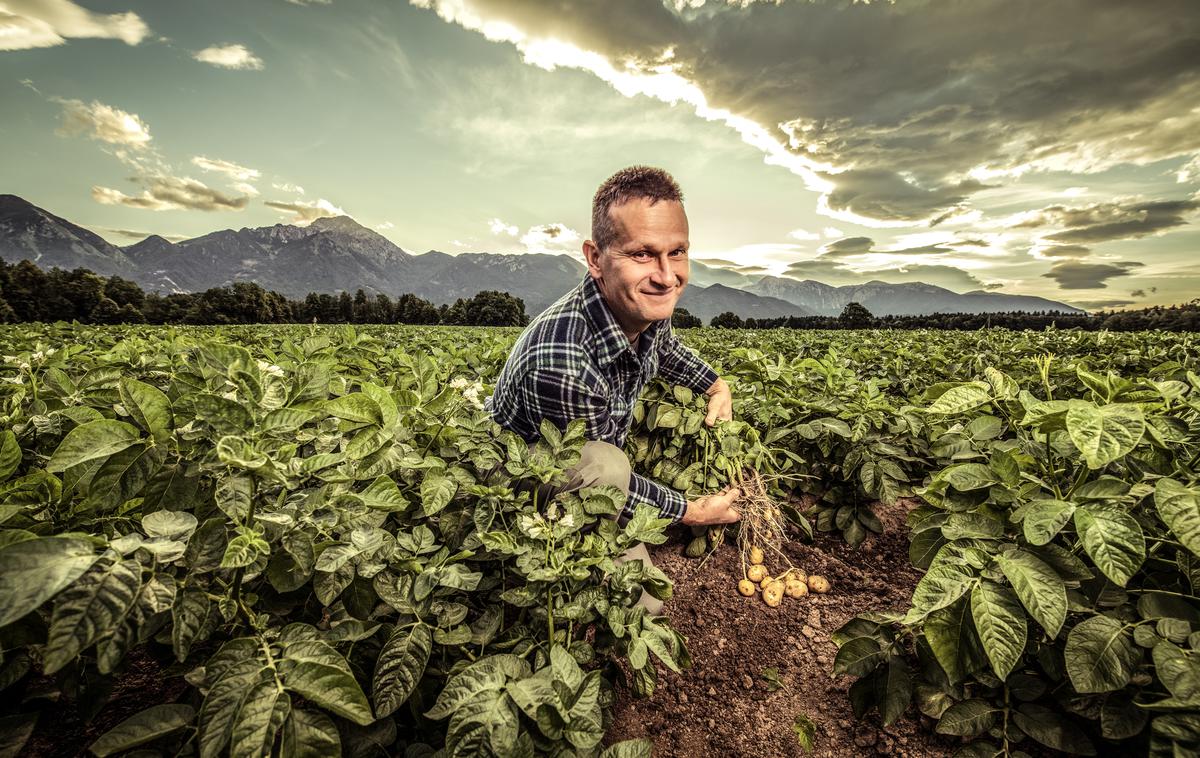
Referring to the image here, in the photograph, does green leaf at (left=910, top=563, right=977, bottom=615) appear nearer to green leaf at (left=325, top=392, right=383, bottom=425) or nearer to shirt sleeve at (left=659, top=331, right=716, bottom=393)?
green leaf at (left=325, top=392, right=383, bottom=425)

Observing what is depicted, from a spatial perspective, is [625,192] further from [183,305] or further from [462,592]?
[183,305]

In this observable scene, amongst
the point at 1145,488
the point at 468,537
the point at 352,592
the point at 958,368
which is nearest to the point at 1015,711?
the point at 1145,488

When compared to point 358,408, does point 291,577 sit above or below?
below

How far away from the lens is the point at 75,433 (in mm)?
1018

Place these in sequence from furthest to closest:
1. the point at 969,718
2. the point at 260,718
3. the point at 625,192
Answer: the point at 625,192 < the point at 969,718 < the point at 260,718

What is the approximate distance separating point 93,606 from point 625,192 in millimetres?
2534

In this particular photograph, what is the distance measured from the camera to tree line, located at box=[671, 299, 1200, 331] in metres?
27.5

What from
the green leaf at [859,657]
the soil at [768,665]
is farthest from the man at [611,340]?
the green leaf at [859,657]

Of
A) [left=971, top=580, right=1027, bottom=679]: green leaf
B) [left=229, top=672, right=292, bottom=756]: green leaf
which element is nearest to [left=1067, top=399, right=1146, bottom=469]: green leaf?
[left=971, top=580, right=1027, bottom=679]: green leaf

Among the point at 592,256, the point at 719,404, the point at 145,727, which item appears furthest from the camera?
the point at 719,404

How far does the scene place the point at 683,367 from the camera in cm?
343

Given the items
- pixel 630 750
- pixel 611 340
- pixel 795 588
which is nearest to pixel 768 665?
pixel 795 588

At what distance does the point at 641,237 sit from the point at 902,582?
2.51m

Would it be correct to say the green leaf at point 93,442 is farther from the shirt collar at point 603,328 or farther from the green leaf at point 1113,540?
the green leaf at point 1113,540
